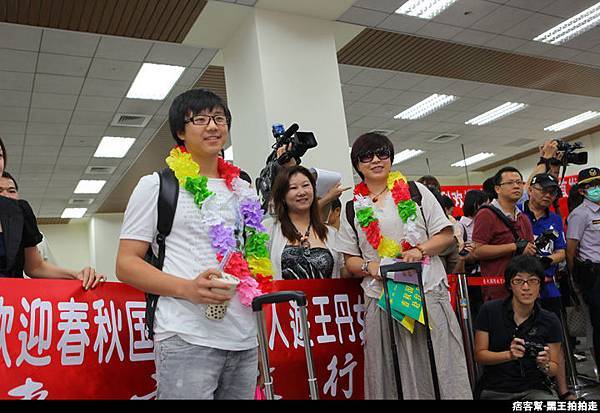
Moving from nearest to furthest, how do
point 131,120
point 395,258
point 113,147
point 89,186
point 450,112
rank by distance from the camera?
point 395,258
point 131,120
point 113,147
point 450,112
point 89,186

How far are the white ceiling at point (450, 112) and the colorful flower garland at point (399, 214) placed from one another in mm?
4964

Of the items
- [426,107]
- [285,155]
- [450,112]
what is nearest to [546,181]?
[285,155]

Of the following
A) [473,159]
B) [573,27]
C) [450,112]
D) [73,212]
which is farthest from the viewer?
[73,212]

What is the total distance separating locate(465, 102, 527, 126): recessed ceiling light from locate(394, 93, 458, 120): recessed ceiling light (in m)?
1.19

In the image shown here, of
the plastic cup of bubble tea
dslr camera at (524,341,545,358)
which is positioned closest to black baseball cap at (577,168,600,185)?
dslr camera at (524,341,545,358)

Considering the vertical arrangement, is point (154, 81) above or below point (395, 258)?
above

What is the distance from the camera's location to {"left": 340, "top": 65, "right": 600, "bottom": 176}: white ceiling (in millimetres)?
8039

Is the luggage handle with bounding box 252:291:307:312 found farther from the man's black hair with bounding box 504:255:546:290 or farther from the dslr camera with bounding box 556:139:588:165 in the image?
the dslr camera with bounding box 556:139:588:165

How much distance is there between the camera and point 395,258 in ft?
8.02

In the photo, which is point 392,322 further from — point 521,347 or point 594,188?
point 594,188

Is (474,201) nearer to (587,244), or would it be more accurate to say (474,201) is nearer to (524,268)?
(587,244)

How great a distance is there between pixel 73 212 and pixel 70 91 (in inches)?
357

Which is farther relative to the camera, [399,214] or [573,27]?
[573,27]

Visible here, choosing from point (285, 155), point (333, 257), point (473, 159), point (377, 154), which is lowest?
point (333, 257)
